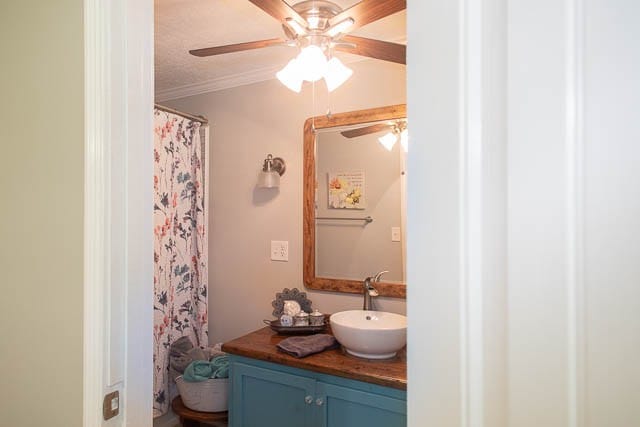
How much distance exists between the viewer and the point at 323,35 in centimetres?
137

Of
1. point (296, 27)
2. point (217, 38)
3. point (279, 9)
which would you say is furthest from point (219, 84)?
point (279, 9)

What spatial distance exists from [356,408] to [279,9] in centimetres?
150

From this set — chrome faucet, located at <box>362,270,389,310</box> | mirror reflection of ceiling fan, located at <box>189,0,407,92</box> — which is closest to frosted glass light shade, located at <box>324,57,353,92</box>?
mirror reflection of ceiling fan, located at <box>189,0,407,92</box>

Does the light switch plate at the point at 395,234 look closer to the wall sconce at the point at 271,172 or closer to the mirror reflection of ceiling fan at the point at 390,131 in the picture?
the mirror reflection of ceiling fan at the point at 390,131

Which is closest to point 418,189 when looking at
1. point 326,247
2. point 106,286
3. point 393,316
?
point 106,286

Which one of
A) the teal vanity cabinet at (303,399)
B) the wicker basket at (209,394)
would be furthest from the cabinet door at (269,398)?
the wicker basket at (209,394)

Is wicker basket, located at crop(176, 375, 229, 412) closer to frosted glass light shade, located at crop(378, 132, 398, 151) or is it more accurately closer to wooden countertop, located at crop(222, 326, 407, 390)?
wooden countertop, located at crop(222, 326, 407, 390)

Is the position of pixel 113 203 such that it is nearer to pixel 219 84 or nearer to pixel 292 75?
pixel 292 75

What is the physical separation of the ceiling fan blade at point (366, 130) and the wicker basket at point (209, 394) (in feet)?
4.94

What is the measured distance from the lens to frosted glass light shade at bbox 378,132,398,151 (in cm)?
195

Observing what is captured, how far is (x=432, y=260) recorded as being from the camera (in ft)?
1.53

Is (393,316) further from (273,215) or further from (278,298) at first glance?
(273,215)

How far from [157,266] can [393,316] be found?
1.36 meters

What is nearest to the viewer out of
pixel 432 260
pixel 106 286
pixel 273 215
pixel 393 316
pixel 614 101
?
pixel 614 101
